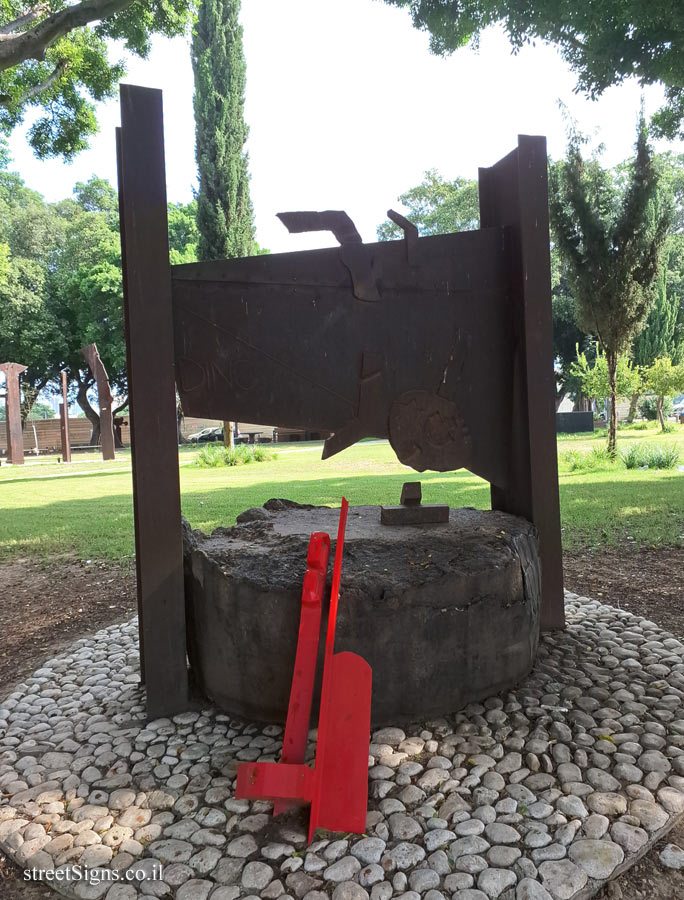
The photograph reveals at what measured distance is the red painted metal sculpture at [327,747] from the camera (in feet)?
5.60

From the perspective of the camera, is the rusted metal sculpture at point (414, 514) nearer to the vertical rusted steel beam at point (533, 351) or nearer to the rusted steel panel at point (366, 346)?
the rusted steel panel at point (366, 346)

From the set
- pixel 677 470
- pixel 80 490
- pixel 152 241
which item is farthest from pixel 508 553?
pixel 80 490

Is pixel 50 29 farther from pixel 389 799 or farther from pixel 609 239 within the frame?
pixel 609 239

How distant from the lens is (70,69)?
810 cm

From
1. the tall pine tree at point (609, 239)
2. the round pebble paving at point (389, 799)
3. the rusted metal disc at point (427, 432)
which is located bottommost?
the round pebble paving at point (389, 799)

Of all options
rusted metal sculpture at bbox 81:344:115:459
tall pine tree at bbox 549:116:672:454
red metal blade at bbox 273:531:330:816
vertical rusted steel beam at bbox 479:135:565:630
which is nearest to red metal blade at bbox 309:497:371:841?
red metal blade at bbox 273:531:330:816

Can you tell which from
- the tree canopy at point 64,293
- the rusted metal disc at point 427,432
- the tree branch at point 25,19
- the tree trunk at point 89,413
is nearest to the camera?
the rusted metal disc at point 427,432

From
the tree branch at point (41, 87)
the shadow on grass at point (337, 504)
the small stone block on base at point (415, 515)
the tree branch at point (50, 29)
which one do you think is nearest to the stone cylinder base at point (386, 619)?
the small stone block on base at point (415, 515)

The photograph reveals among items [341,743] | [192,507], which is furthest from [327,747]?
[192,507]

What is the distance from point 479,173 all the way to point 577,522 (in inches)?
164

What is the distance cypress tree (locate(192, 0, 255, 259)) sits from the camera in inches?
670

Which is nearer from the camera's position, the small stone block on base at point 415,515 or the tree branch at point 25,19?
the small stone block on base at point 415,515

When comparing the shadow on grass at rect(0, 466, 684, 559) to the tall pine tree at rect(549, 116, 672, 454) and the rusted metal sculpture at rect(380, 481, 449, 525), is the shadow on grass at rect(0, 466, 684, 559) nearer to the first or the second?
the rusted metal sculpture at rect(380, 481, 449, 525)

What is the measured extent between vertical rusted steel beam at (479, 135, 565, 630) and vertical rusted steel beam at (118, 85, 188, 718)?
1653mm
